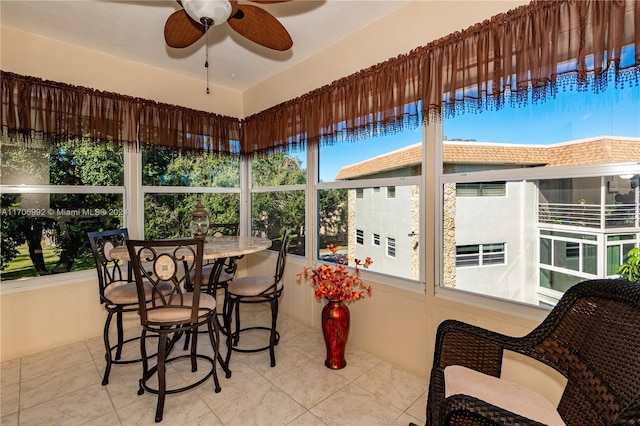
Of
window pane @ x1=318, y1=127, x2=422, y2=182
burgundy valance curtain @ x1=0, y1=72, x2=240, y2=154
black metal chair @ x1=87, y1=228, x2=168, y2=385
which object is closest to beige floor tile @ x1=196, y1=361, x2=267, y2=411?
black metal chair @ x1=87, y1=228, x2=168, y2=385

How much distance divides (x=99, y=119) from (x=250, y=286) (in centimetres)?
206

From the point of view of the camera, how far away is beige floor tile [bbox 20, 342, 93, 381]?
7.47 ft

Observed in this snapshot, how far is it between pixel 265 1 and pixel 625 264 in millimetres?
2170

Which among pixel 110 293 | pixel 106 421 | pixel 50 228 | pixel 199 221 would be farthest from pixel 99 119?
pixel 106 421

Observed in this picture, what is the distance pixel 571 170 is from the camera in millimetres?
1575

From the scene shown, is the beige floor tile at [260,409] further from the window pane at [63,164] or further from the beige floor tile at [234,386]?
the window pane at [63,164]

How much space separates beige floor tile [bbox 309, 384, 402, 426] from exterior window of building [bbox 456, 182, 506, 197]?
141 cm

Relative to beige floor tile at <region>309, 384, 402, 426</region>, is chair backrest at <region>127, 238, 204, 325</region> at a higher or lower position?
higher

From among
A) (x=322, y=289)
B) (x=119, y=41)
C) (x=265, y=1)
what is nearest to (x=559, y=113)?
(x=265, y=1)

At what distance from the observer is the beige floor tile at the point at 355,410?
174cm

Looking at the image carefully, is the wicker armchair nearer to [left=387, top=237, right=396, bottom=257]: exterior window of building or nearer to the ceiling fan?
[left=387, top=237, right=396, bottom=257]: exterior window of building

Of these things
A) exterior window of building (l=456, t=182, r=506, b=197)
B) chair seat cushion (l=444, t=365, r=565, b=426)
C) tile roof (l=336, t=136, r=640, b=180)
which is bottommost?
chair seat cushion (l=444, t=365, r=565, b=426)

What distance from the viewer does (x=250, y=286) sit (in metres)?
2.37

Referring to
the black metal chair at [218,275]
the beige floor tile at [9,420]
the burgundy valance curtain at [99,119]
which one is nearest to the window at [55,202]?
the burgundy valance curtain at [99,119]
